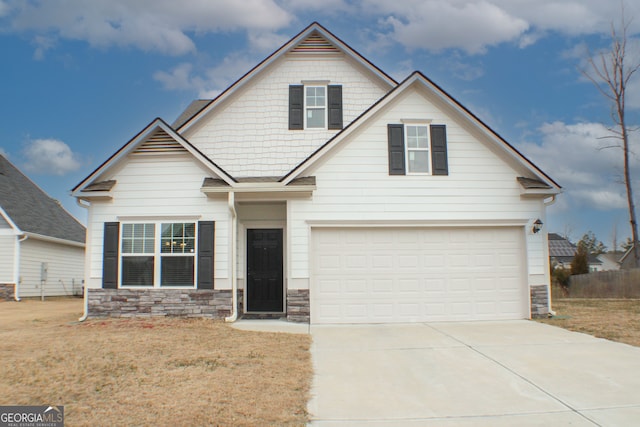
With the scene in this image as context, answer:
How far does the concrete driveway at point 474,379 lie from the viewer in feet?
16.7

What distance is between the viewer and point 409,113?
11758 millimetres

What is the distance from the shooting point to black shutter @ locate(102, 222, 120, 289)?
11.3m

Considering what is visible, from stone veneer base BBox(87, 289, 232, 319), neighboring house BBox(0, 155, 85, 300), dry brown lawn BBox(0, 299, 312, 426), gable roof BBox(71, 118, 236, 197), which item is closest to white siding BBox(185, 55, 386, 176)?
gable roof BBox(71, 118, 236, 197)

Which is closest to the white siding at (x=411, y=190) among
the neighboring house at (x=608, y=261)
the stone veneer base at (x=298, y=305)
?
the stone veneer base at (x=298, y=305)

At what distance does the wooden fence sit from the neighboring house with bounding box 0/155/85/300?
79.0ft

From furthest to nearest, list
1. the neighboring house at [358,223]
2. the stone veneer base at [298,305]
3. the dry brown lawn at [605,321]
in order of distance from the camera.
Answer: the neighboring house at [358,223], the stone veneer base at [298,305], the dry brown lawn at [605,321]

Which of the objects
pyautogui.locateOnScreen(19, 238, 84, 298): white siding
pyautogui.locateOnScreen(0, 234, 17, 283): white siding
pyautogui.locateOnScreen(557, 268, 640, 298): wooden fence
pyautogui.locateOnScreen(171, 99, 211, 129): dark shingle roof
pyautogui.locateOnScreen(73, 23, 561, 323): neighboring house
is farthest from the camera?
pyautogui.locateOnScreen(19, 238, 84, 298): white siding

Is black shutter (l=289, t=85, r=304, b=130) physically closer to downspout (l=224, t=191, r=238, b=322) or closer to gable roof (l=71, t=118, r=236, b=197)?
gable roof (l=71, t=118, r=236, b=197)

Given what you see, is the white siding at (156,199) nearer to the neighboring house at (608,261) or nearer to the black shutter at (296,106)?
the black shutter at (296,106)

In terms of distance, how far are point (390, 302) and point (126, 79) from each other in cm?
1286

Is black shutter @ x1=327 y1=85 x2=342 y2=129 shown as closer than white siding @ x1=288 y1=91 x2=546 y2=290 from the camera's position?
No

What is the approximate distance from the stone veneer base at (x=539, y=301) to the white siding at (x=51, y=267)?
19.3 m

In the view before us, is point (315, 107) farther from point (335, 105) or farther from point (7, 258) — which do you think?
point (7, 258)

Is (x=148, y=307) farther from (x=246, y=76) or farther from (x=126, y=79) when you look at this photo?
(x=126, y=79)
